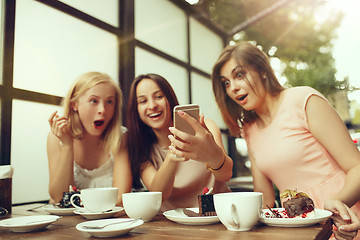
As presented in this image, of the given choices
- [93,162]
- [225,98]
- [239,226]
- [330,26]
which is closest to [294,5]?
[330,26]

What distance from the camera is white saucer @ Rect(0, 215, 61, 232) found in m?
0.89

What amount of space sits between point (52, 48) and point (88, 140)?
0.85m

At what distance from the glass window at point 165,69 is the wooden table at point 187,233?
2.37 metres

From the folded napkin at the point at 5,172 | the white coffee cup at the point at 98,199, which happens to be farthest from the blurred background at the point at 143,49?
the white coffee cup at the point at 98,199

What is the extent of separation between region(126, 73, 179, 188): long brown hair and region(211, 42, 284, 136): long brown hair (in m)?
0.27

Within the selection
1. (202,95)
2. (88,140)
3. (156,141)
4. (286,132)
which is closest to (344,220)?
(286,132)

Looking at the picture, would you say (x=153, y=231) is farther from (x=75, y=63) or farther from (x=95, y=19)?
(x=95, y=19)

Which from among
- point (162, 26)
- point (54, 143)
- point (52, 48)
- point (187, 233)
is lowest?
point (187, 233)

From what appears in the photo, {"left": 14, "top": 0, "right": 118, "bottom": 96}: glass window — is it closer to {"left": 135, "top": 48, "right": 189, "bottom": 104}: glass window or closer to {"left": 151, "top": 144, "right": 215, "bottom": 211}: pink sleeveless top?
{"left": 135, "top": 48, "right": 189, "bottom": 104}: glass window

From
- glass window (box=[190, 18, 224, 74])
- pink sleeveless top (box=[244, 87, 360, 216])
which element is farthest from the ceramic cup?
glass window (box=[190, 18, 224, 74])

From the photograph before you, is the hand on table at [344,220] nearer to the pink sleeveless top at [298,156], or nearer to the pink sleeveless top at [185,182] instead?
the pink sleeveless top at [298,156]

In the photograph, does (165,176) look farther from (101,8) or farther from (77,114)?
(101,8)

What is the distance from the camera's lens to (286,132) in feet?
5.12

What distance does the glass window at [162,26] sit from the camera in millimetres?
3375
